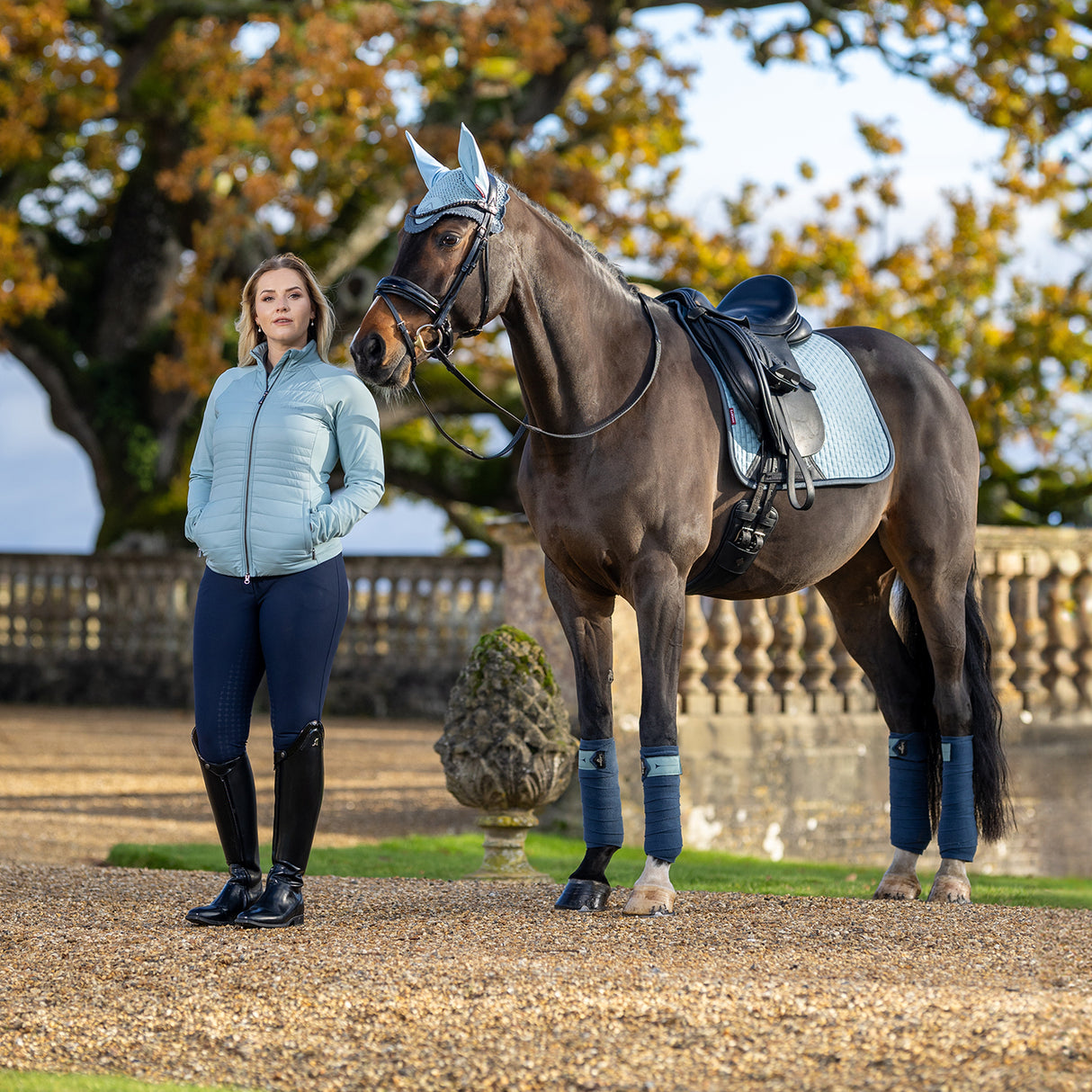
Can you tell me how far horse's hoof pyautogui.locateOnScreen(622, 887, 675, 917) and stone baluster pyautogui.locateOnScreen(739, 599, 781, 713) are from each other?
4289 mm

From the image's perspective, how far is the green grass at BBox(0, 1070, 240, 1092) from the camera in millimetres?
3035

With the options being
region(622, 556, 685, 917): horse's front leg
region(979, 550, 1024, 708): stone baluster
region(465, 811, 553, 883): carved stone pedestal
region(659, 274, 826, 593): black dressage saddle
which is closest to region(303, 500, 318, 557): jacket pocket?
region(622, 556, 685, 917): horse's front leg

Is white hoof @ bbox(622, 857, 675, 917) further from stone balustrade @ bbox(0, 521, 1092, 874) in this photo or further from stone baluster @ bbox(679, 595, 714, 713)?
stone baluster @ bbox(679, 595, 714, 713)

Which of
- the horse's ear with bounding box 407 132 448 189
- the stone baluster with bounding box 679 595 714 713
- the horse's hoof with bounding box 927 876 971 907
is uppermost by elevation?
the horse's ear with bounding box 407 132 448 189

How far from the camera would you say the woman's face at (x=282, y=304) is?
4582 mm

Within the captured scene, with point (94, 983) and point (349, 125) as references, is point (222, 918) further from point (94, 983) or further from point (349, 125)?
point (349, 125)

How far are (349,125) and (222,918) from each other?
1172 centimetres

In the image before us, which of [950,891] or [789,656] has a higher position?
[789,656]

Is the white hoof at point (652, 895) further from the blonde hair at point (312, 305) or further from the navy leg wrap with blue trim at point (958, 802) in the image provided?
the blonde hair at point (312, 305)

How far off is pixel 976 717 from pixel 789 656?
11.1ft

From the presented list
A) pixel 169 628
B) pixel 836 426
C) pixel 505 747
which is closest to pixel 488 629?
pixel 169 628

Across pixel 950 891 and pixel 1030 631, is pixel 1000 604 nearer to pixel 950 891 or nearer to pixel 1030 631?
pixel 1030 631

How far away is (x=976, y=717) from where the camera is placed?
A: 5.58 m

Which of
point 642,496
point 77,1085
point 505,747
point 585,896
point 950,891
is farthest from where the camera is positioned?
point 505,747
